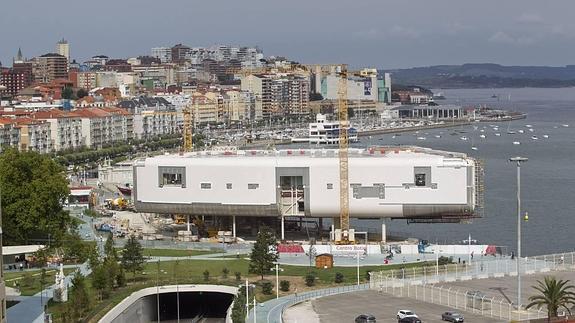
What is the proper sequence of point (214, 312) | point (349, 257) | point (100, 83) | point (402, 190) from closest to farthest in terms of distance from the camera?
1. point (214, 312)
2. point (349, 257)
3. point (402, 190)
4. point (100, 83)

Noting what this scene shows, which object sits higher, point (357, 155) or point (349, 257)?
point (357, 155)

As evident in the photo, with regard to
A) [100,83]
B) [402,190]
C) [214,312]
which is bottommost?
[214,312]

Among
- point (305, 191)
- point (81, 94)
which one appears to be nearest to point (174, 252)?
point (305, 191)

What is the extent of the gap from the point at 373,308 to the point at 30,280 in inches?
251

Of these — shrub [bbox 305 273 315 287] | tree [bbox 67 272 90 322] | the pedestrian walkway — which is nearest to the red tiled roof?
shrub [bbox 305 273 315 287]

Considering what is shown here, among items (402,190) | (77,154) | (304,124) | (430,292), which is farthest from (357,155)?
(304,124)

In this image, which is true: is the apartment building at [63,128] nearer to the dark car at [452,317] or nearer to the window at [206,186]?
the window at [206,186]

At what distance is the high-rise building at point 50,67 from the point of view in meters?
95.1

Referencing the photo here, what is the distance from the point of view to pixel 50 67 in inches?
3780

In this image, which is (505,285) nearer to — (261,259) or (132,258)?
(261,259)

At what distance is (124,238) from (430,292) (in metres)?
9.57

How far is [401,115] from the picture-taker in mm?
102312

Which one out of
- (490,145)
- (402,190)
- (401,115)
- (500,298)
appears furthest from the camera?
(401,115)

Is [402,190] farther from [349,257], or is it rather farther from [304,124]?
[304,124]
